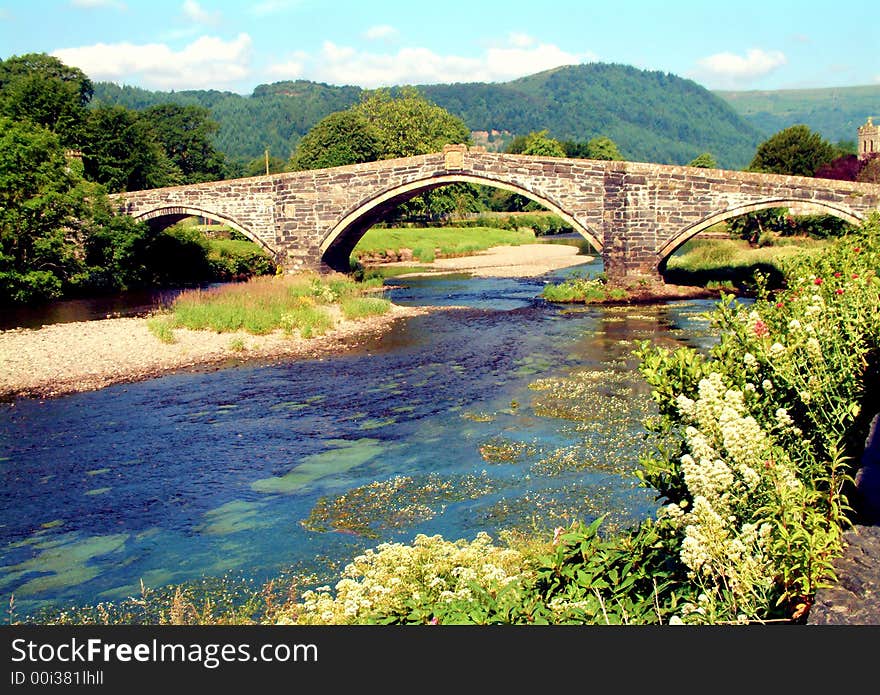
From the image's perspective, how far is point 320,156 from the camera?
7850cm

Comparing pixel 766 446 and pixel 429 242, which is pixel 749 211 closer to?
pixel 766 446

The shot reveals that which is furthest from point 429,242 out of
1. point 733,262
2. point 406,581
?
point 406,581

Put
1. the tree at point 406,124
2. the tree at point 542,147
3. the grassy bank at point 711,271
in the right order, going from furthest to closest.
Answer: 1. the tree at point 542,147
2. the tree at point 406,124
3. the grassy bank at point 711,271

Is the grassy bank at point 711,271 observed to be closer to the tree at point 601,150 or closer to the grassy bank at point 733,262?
the grassy bank at point 733,262

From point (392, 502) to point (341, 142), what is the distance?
71.6 m

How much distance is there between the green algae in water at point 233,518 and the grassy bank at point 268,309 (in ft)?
48.5

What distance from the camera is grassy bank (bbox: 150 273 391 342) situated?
28.7 metres

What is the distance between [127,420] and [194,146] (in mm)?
86730

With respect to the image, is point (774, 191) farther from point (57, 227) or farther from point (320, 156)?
point (320, 156)

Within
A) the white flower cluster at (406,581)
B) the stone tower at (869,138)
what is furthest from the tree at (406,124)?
the white flower cluster at (406,581)

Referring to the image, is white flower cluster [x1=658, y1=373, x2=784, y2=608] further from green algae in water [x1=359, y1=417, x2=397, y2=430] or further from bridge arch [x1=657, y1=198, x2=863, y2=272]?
bridge arch [x1=657, y1=198, x2=863, y2=272]

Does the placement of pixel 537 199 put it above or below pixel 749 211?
above

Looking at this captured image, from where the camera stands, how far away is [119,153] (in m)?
64.1

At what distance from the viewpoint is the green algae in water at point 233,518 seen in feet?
40.4
